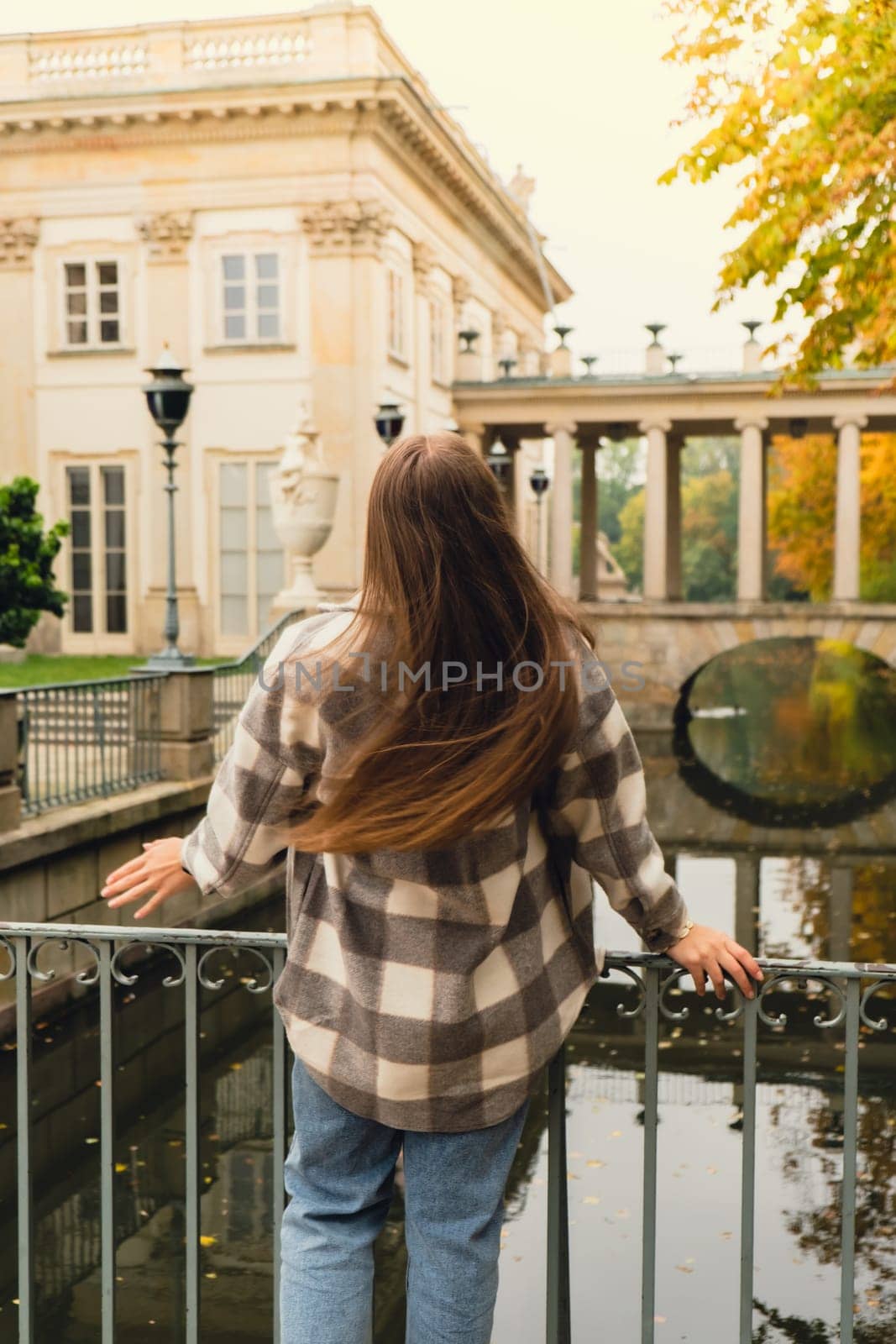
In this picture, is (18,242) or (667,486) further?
(667,486)

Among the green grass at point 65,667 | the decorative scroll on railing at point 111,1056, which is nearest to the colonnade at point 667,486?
the green grass at point 65,667

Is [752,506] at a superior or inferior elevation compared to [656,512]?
superior

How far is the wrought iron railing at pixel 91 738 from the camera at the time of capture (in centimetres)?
1097

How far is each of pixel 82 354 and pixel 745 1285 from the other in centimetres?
2672

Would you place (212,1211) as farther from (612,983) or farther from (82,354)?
(82,354)

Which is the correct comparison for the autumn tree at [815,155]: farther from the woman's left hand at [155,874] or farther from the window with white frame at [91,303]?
the window with white frame at [91,303]

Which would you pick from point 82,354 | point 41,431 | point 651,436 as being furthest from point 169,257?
point 651,436

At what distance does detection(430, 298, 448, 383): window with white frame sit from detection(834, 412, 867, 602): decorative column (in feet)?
28.4

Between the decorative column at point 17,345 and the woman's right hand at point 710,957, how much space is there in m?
26.6

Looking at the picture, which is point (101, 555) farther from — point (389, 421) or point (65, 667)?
point (389, 421)

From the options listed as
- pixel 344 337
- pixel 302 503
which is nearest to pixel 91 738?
pixel 302 503

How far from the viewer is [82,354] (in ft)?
89.7

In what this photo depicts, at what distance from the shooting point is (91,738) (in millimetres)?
12859

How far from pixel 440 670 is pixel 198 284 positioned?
26.4m
